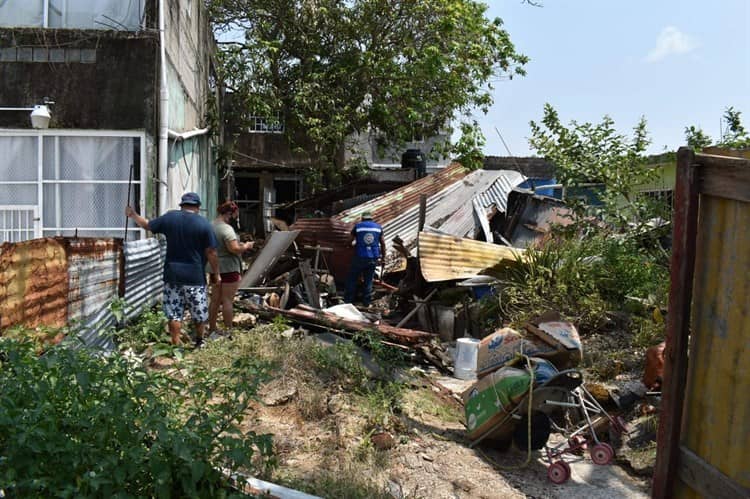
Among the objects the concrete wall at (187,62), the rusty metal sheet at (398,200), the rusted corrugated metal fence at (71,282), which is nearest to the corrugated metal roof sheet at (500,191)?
the rusty metal sheet at (398,200)

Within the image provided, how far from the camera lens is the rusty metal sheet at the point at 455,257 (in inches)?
380

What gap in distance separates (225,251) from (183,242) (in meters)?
1.03

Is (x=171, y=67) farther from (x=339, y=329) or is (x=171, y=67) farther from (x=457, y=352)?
(x=457, y=352)

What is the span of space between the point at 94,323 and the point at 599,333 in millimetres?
5539

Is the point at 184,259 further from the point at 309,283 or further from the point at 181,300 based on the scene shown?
the point at 309,283

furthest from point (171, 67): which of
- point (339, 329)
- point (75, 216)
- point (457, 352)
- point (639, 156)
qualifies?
point (639, 156)

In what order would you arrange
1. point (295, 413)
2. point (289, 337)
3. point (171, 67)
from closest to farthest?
1. point (295, 413)
2. point (289, 337)
3. point (171, 67)

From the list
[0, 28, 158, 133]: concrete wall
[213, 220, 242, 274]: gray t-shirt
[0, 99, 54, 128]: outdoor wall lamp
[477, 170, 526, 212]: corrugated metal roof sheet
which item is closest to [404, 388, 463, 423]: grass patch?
[213, 220, 242, 274]: gray t-shirt

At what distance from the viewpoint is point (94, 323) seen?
→ 20.8 feet

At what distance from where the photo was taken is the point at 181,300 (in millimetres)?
7000

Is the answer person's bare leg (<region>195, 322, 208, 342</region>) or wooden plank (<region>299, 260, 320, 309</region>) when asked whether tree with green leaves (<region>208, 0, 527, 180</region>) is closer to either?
wooden plank (<region>299, 260, 320, 309</region>)

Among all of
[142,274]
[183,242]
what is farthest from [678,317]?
[142,274]

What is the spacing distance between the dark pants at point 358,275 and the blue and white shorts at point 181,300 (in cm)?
444

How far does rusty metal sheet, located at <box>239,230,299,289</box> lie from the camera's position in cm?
1070
